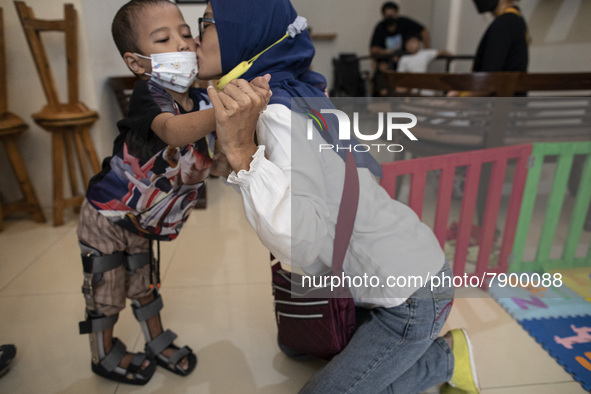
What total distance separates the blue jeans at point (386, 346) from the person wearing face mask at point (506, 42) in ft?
4.80

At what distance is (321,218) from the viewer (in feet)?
2.55

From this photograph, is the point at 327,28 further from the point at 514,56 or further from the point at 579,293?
the point at 579,293

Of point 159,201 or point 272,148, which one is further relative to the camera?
point 159,201

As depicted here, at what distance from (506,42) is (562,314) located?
4.30ft

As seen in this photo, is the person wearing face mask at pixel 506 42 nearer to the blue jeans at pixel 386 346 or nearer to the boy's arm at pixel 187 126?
the blue jeans at pixel 386 346

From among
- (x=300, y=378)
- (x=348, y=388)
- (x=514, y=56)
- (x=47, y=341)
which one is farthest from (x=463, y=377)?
(x=514, y=56)

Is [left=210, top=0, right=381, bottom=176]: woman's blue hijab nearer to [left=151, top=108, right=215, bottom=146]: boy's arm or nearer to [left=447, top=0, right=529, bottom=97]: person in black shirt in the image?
[left=151, top=108, right=215, bottom=146]: boy's arm

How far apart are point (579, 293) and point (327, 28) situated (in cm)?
332

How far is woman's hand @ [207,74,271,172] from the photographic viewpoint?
2.14ft

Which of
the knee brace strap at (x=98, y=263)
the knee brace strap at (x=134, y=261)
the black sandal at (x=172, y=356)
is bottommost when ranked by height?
the black sandal at (x=172, y=356)

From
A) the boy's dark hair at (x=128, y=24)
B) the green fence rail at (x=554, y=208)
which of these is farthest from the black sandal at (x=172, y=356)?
the green fence rail at (x=554, y=208)

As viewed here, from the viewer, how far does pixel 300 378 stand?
117 cm

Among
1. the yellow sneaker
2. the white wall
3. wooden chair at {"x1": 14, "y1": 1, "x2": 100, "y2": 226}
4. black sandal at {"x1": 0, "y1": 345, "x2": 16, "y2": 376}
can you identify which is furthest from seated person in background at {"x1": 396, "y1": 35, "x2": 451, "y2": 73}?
black sandal at {"x1": 0, "y1": 345, "x2": 16, "y2": 376}

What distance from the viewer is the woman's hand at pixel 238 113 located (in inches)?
25.7
